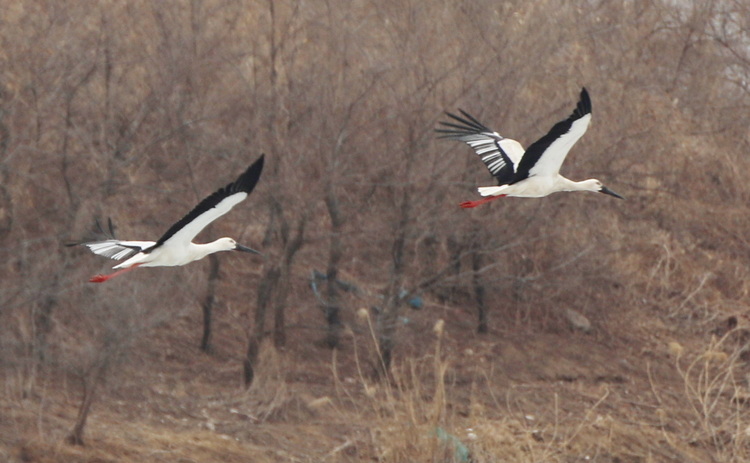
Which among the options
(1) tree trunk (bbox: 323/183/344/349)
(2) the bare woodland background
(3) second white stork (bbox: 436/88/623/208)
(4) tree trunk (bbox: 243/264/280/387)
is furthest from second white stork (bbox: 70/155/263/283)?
(4) tree trunk (bbox: 243/264/280/387)

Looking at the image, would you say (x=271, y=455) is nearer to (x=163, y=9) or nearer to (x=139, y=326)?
(x=139, y=326)

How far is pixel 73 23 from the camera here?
1677 cm

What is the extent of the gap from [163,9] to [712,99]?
39.1 ft

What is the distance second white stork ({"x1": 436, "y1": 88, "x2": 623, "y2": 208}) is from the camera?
11.1 m

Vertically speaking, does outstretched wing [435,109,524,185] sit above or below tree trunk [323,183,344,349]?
above

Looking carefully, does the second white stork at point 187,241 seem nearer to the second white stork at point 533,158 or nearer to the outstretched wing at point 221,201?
the outstretched wing at point 221,201

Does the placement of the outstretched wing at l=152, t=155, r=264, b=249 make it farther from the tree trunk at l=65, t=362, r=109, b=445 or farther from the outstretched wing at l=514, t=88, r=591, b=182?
the tree trunk at l=65, t=362, r=109, b=445

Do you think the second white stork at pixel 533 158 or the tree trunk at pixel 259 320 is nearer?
the second white stork at pixel 533 158

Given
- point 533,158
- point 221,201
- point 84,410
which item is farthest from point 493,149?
point 84,410

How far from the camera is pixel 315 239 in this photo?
1789cm

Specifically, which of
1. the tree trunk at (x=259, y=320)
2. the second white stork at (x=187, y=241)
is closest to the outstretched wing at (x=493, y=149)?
the second white stork at (x=187, y=241)

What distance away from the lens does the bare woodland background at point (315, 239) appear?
633 inches

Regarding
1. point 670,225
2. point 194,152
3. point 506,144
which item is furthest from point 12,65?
point 670,225

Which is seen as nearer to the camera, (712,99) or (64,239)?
(64,239)
